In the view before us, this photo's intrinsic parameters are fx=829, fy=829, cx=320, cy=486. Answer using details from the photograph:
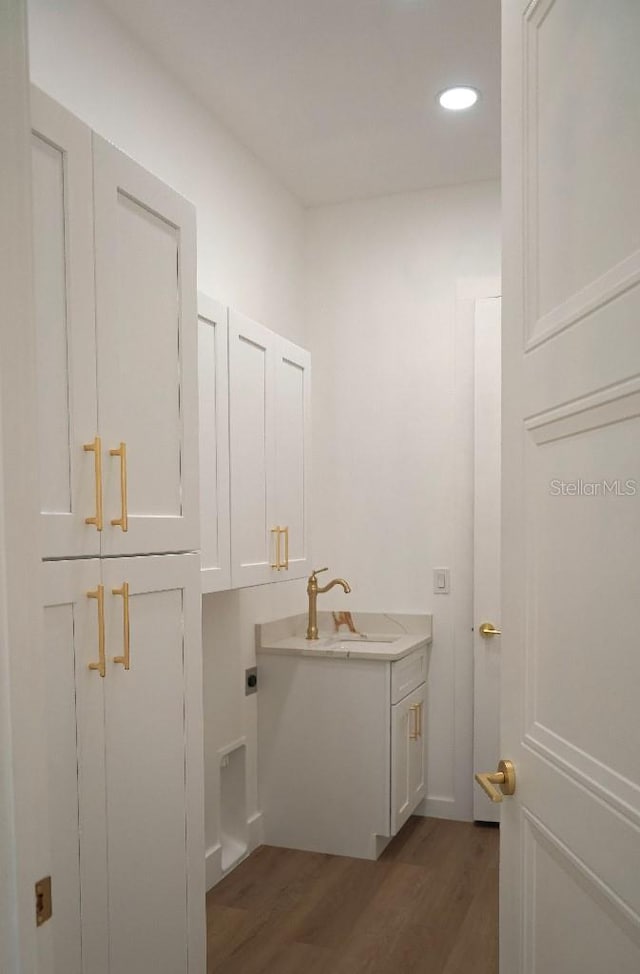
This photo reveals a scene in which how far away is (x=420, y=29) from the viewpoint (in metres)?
2.70

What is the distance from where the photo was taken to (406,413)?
4.07 meters

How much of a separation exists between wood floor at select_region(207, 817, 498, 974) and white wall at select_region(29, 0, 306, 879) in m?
0.24

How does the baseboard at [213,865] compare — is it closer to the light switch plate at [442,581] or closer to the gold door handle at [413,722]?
the gold door handle at [413,722]

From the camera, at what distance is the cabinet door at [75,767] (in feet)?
5.06

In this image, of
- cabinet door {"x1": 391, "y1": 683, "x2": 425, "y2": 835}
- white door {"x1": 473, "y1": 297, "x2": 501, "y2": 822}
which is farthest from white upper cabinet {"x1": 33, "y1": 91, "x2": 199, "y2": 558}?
white door {"x1": 473, "y1": 297, "x2": 501, "y2": 822}

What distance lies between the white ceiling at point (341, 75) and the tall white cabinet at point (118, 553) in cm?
102

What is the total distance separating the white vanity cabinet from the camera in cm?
344

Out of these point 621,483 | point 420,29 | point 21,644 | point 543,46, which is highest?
point 420,29

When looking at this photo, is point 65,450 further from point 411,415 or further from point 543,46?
point 411,415

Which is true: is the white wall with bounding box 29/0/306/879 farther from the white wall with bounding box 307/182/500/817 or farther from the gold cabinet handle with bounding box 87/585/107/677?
the gold cabinet handle with bounding box 87/585/107/677

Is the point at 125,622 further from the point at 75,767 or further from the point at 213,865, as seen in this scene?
the point at 213,865

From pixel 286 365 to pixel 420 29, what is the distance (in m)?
1.23

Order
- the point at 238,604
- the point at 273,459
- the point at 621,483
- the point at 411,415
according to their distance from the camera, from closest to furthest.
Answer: the point at 621,483 → the point at 273,459 → the point at 238,604 → the point at 411,415

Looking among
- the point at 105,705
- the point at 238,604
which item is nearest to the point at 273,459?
the point at 238,604
